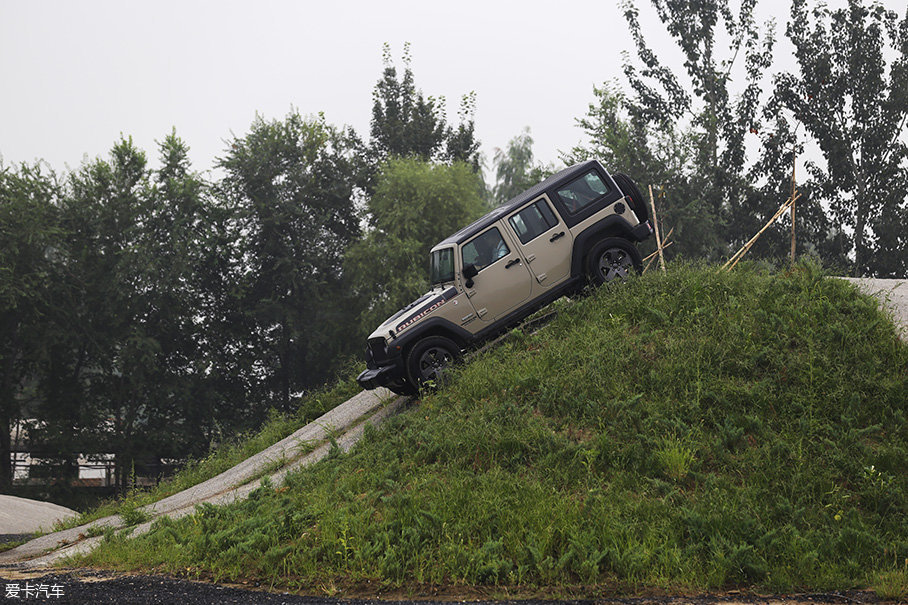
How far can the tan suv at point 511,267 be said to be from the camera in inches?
559

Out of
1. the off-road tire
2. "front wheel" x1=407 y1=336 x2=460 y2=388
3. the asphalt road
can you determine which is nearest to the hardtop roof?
the off-road tire

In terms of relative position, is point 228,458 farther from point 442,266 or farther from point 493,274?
point 493,274

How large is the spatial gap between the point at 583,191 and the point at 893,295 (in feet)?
20.9

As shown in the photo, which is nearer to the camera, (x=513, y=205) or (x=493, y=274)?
(x=493, y=274)

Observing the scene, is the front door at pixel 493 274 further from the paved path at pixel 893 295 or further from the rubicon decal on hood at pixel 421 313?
the paved path at pixel 893 295

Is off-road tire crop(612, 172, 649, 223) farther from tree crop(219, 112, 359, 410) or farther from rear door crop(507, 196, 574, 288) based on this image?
tree crop(219, 112, 359, 410)

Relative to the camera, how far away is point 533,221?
1490cm

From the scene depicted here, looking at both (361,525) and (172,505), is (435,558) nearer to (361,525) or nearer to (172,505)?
(361,525)

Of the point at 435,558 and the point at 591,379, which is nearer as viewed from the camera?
the point at 435,558

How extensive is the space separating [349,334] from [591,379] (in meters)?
28.6

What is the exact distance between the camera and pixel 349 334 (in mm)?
40312

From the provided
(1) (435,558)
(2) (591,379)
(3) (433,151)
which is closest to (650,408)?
(2) (591,379)

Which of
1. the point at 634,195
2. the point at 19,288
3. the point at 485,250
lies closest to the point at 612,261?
the point at 634,195

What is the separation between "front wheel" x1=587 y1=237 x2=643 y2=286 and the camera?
1520 centimetres
